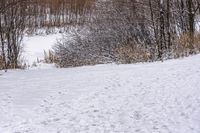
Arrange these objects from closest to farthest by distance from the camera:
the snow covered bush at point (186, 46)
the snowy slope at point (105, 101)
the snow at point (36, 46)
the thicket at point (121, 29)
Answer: the snowy slope at point (105, 101) < the snow covered bush at point (186, 46) < the thicket at point (121, 29) < the snow at point (36, 46)

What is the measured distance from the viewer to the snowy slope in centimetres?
739

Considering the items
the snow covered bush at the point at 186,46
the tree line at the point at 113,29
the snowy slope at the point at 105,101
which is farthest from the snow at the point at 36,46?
the snowy slope at the point at 105,101

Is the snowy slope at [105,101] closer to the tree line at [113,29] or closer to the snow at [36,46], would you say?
the tree line at [113,29]

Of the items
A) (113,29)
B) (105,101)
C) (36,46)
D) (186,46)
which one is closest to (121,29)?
(113,29)

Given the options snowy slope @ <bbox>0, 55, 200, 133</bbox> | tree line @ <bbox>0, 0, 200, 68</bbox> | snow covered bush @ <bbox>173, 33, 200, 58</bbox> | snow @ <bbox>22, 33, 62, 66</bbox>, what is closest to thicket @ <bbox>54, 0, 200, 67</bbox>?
tree line @ <bbox>0, 0, 200, 68</bbox>

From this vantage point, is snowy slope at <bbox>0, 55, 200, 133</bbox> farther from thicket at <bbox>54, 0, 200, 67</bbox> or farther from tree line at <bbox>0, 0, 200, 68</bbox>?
thicket at <bbox>54, 0, 200, 67</bbox>

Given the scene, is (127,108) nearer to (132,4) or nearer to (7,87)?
(7,87)

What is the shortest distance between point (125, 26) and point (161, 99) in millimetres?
13710

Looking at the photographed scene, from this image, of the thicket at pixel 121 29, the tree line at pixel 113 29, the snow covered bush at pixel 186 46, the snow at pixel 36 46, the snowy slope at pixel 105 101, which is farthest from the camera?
the snow at pixel 36 46

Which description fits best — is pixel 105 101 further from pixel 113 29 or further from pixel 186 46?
pixel 113 29

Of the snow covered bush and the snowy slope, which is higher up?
the snow covered bush

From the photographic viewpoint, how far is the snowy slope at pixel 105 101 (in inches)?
291

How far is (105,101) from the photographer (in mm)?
9109

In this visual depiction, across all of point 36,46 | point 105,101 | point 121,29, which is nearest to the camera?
point 105,101
